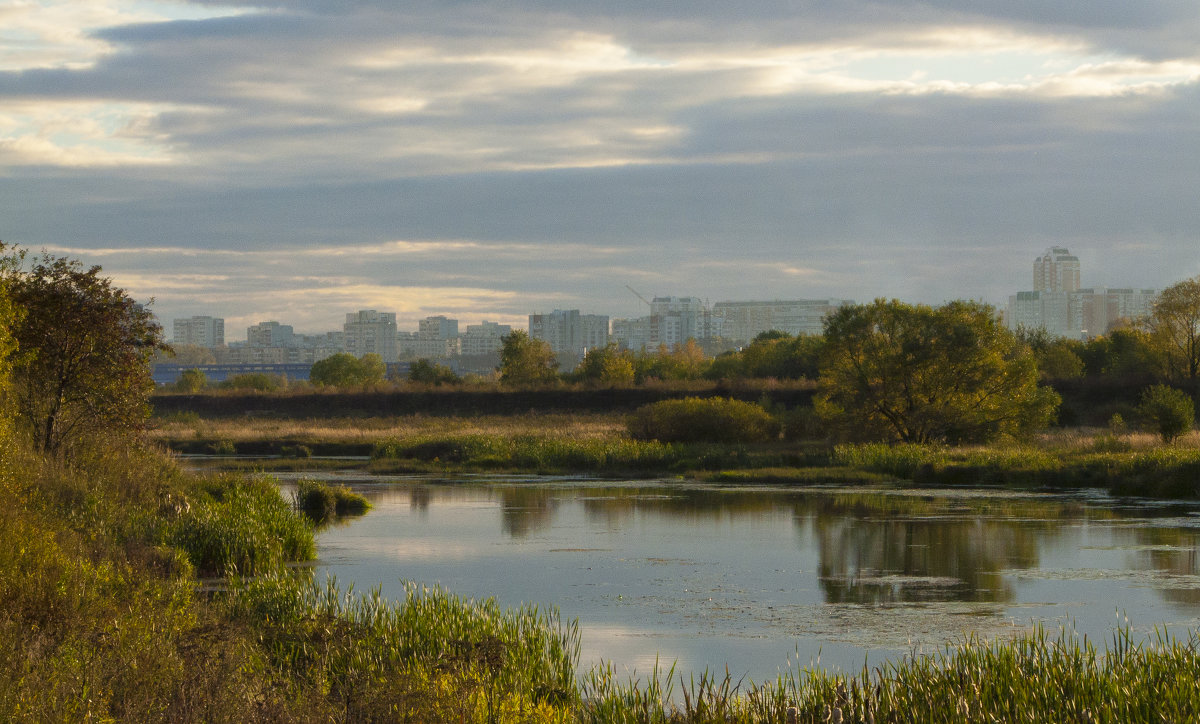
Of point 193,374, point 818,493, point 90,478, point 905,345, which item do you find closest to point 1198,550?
point 818,493

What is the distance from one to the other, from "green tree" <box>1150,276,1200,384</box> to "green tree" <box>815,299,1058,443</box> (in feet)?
111

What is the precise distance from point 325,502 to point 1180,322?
62441 millimetres

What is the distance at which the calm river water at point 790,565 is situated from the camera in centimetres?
1559

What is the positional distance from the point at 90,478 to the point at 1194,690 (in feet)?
64.0

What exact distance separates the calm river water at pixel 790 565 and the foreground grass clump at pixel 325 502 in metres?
0.89

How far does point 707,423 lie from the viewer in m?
52.9

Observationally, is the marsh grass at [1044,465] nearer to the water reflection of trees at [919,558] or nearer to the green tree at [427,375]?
the water reflection of trees at [919,558]

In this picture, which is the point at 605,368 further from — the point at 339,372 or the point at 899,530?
the point at 899,530

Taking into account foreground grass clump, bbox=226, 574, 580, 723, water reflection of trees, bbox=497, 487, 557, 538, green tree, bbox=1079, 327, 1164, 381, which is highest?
green tree, bbox=1079, 327, 1164, 381

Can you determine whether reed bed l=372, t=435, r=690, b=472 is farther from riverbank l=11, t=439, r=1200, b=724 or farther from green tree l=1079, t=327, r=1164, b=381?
green tree l=1079, t=327, r=1164, b=381

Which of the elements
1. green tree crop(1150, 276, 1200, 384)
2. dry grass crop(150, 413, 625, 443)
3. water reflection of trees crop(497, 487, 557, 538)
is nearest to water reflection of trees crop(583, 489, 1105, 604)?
water reflection of trees crop(497, 487, 557, 538)

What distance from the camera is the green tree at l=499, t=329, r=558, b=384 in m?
97.5

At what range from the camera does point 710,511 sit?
31938mm

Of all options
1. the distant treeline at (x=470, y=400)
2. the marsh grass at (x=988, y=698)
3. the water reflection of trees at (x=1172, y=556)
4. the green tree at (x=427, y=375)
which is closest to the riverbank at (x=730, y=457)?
the water reflection of trees at (x=1172, y=556)
